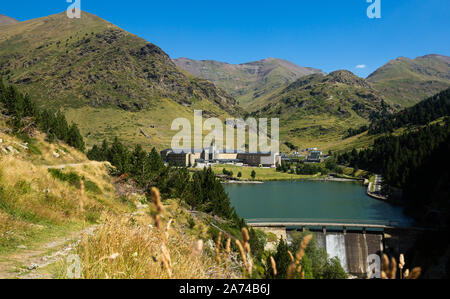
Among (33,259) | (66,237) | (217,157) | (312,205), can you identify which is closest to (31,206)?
(66,237)

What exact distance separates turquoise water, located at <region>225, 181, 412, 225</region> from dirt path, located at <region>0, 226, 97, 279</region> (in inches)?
1504

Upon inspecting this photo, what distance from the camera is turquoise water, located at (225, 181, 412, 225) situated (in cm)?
4978

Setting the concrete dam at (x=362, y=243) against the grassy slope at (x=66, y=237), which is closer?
the grassy slope at (x=66, y=237)

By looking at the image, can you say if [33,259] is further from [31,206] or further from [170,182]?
[170,182]

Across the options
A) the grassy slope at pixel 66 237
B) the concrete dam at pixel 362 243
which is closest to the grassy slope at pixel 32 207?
the grassy slope at pixel 66 237

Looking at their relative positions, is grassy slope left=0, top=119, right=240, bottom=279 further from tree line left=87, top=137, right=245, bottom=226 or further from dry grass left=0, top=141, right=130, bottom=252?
tree line left=87, top=137, right=245, bottom=226

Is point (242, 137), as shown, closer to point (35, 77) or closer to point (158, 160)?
point (35, 77)

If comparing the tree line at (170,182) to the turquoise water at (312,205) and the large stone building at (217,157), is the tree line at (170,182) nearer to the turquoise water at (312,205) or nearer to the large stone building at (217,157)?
the turquoise water at (312,205)

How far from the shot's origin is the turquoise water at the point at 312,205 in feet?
163

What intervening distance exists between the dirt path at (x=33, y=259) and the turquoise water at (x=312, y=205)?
3821 centimetres

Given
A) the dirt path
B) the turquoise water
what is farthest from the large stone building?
the dirt path

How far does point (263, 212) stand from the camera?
56094 millimetres
